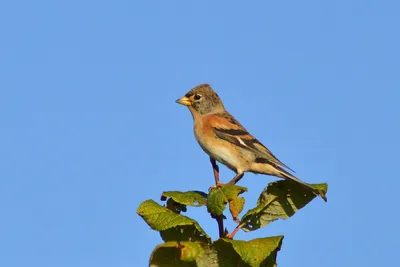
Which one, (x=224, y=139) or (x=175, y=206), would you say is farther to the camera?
(x=224, y=139)

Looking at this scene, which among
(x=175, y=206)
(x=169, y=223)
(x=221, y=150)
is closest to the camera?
(x=169, y=223)

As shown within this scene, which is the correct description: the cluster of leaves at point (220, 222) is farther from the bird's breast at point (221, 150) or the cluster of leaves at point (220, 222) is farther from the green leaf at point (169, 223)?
the bird's breast at point (221, 150)

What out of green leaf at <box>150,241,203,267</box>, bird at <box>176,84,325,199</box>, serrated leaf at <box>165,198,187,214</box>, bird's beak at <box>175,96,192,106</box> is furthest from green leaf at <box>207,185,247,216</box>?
bird's beak at <box>175,96,192,106</box>

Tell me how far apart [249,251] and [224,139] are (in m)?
5.41

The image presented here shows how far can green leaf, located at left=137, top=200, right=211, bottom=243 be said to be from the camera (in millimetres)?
5918

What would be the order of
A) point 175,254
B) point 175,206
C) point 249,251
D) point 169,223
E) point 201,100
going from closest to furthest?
point 249,251 < point 175,254 < point 169,223 < point 175,206 < point 201,100

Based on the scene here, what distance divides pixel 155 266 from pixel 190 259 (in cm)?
31

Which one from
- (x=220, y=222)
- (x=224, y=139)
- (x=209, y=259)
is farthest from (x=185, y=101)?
(x=209, y=259)

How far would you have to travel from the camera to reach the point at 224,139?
35.7 feet

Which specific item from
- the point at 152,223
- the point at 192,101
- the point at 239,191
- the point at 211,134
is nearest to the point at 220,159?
the point at 211,134

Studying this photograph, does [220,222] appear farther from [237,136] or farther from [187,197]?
[237,136]

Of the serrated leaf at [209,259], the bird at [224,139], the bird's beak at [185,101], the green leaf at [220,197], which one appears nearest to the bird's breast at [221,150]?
the bird at [224,139]

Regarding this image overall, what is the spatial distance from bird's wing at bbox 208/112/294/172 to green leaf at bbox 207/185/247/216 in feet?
11.5

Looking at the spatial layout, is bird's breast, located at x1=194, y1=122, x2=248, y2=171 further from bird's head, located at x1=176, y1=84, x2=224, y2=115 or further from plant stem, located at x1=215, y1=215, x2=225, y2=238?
plant stem, located at x1=215, y1=215, x2=225, y2=238
